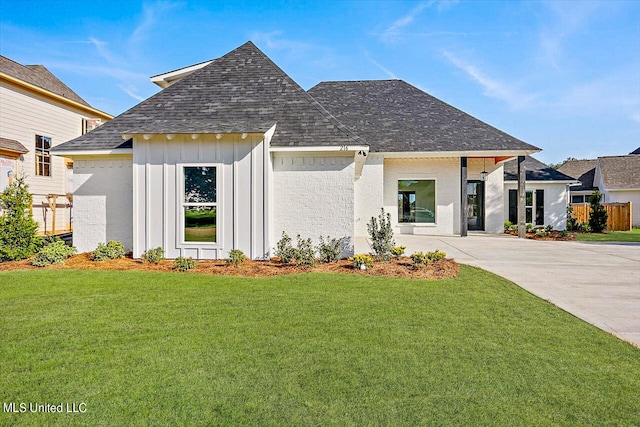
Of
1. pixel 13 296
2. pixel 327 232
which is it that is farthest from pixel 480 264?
pixel 13 296

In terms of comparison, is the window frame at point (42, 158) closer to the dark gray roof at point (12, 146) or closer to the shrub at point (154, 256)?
the dark gray roof at point (12, 146)

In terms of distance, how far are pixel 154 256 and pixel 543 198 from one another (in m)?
20.1

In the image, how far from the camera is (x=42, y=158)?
16766mm

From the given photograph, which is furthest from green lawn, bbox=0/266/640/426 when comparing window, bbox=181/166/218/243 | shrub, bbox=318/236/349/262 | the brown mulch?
window, bbox=181/166/218/243

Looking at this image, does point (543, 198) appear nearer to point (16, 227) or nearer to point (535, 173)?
point (535, 173)

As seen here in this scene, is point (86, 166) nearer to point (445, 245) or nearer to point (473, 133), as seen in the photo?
point (445, 245)

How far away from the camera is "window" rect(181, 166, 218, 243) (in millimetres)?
9227

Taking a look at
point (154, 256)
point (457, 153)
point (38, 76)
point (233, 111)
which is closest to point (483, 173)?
point (457, 153)

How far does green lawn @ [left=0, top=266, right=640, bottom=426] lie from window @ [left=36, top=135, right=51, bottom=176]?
44.2ft

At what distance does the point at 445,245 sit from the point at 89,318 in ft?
36.4

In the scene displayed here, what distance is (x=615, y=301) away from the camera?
6.09 metres

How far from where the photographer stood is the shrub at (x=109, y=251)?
9.12 metres

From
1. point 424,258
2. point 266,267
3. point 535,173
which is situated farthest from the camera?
point 535,173

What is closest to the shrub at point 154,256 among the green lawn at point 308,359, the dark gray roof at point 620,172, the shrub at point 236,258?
the shrub at point 236,258
